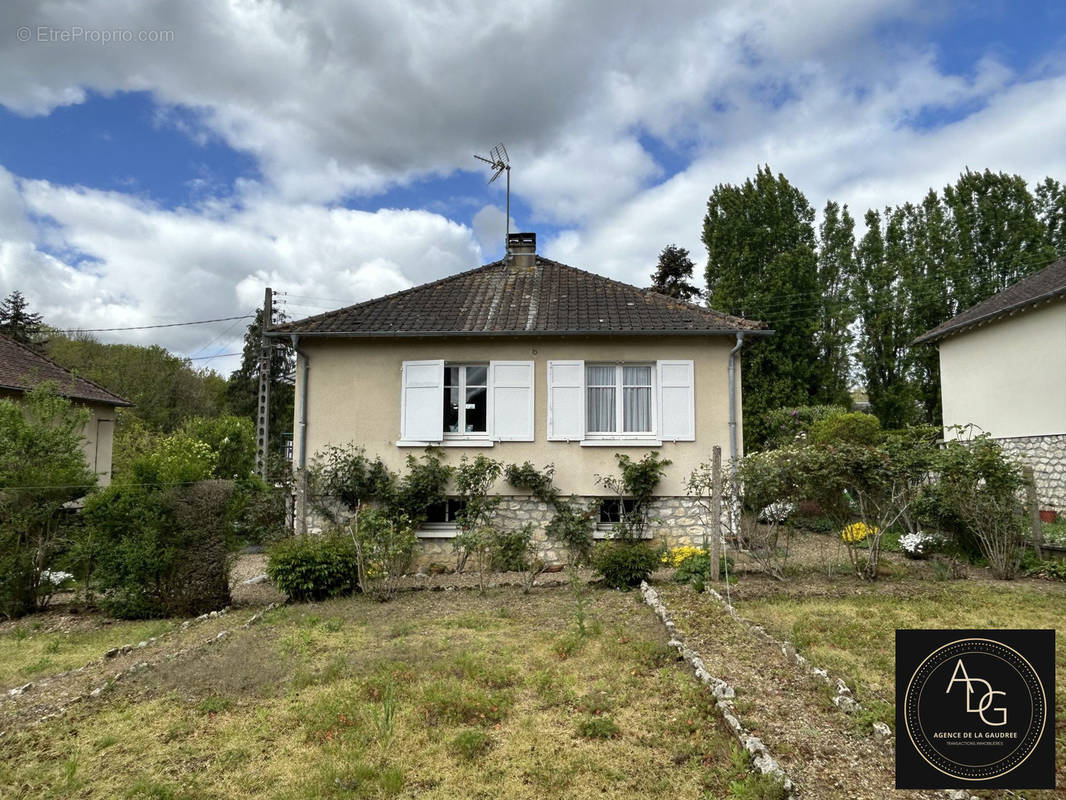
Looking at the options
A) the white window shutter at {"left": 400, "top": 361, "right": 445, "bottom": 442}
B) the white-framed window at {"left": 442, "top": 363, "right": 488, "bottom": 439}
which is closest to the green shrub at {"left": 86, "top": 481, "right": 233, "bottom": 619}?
the white window shutter at {"left": 400, "top": 361, "right": 445, "bottom": 442}

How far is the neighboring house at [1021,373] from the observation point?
40.2 feet

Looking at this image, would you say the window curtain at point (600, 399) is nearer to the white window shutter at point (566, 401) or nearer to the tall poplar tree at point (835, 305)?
the white window shutter at point (566, 401)

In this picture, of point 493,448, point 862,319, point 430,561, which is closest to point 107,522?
point 430,561

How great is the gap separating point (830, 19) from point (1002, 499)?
6920mm

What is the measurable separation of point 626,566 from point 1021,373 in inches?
432

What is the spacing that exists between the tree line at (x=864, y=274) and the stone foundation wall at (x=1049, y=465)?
8796 millimetres

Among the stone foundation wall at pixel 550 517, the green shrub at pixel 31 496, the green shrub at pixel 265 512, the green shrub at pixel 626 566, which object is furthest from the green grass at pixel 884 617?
the green shrub at pixel 31 496

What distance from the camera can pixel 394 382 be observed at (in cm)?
1113

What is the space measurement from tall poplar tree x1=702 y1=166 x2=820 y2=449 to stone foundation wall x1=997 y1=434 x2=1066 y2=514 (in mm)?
8897

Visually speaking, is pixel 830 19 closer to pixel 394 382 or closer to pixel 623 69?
pixel 623 69

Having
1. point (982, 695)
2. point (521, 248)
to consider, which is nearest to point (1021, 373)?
point (521, 248)

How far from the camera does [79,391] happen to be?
17500 millimetres

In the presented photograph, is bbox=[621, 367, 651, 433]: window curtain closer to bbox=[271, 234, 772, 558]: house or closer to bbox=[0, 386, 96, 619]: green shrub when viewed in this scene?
bbox=[271, 234, 772, 558]: house

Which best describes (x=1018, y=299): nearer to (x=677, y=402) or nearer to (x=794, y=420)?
(x=794, y=420)
